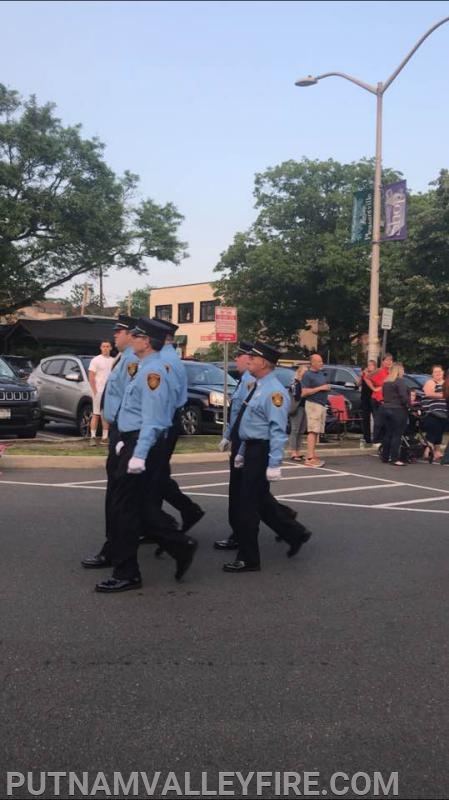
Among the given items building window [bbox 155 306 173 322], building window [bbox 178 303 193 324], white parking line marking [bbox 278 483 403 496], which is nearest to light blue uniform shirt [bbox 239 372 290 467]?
white parking line marking [bbox 278 483 403 496]

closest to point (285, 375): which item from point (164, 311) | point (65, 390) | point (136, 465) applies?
point (65, 390)

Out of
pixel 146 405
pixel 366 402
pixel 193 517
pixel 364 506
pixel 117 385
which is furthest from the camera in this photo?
pixel 366 402

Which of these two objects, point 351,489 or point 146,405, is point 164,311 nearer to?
point 351,489

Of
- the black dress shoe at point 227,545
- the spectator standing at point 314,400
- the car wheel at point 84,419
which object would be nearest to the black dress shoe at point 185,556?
the black dress shoe at point 227,545

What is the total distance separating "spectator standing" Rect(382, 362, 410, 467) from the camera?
12477 millimetres

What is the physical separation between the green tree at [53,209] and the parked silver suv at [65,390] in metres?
17.0

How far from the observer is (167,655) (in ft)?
13.2

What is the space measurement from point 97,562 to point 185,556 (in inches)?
31.2

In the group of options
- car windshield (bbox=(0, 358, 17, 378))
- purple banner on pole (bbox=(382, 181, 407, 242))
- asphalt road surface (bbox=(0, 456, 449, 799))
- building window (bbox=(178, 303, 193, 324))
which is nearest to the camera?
asphalt road surface (bbox=(0, 456, 449, 799))

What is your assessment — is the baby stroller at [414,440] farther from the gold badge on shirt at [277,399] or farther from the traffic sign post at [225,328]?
the gold badge on shirt at [277,399]

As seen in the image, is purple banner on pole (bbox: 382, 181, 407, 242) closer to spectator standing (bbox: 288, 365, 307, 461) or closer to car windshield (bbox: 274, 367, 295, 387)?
car windshield (bbox: 274, 367, 295, 387)

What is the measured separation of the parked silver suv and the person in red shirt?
5264 mm

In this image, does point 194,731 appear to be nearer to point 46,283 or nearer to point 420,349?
point 420,349

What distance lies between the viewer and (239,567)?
18.7 feet
